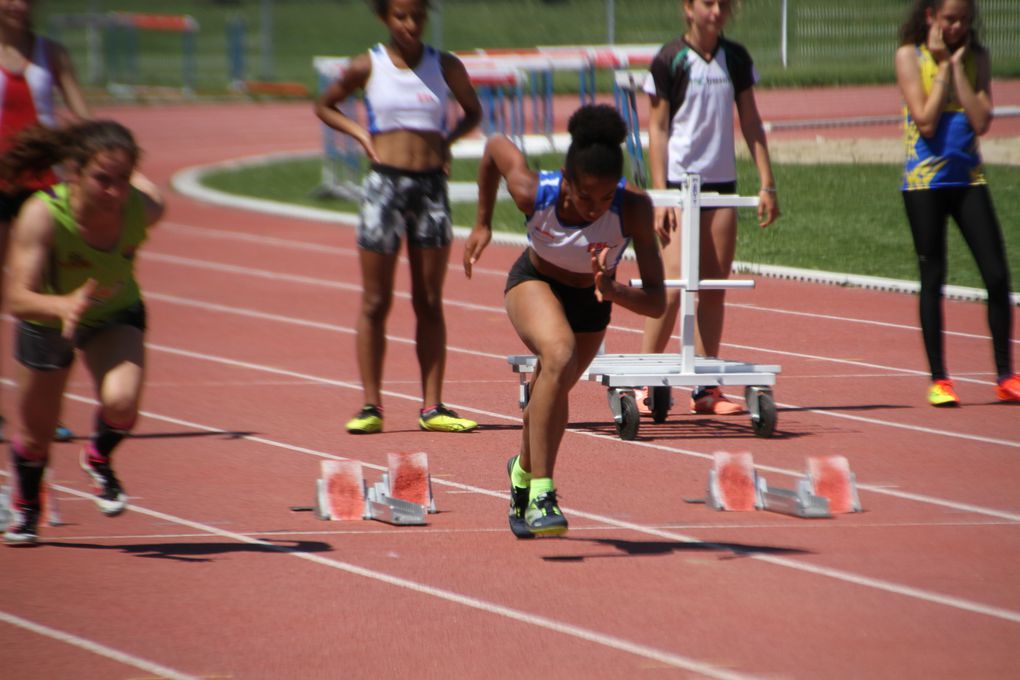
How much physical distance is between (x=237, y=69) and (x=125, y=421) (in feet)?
117

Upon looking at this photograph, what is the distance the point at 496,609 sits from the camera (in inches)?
209

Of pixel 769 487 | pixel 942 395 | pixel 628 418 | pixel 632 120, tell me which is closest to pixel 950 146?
pixel 942 395

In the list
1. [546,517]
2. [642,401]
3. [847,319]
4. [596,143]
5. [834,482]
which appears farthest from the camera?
[847,319]

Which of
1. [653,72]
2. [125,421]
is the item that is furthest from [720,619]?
[653,72]

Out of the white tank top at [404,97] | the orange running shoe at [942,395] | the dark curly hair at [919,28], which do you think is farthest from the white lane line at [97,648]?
the dark curly hair at [919,28]

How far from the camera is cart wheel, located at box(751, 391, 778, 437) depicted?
7.82 meters

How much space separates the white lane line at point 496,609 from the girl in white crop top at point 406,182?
6.32ft

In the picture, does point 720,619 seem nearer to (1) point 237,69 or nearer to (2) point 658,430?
(2) point 658,430

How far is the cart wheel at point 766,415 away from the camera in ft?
25.7

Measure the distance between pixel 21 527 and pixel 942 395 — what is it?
485 centimetres

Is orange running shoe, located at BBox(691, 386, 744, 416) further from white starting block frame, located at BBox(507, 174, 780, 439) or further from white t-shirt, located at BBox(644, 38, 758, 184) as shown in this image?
white t-shirt, located at BBox(644, 38, 758, 184)

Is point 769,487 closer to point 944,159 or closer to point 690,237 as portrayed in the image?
point 690,237

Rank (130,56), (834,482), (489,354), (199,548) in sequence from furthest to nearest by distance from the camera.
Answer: (130,56), (489,354), (834,482), (199,548)

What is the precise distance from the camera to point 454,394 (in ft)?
30.4
